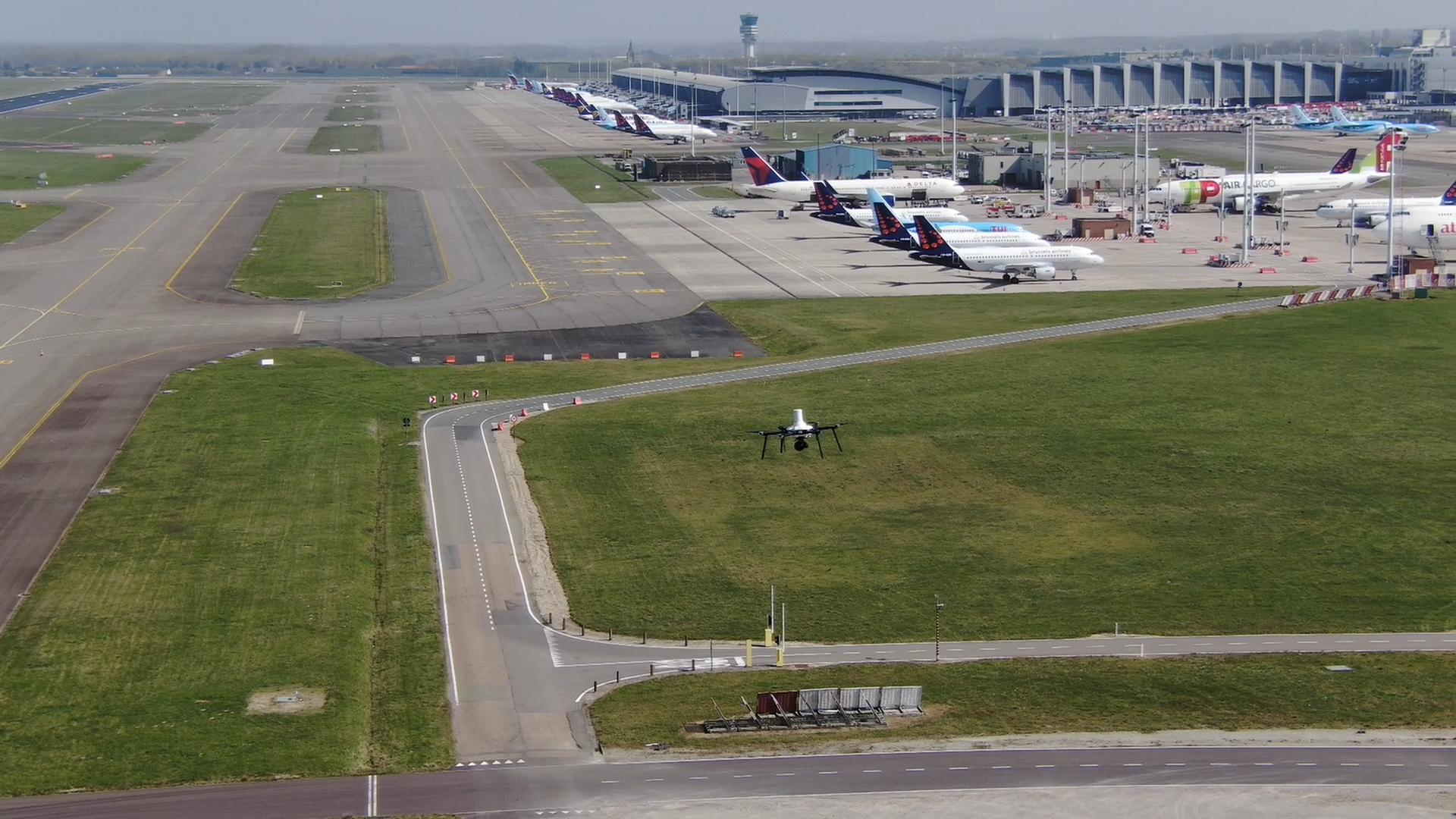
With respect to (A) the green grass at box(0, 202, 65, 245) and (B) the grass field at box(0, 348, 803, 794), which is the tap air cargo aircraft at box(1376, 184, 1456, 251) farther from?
(A) the green grass at box(0, 202, 65, 245)

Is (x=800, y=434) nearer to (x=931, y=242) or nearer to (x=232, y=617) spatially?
(x=232, y=617)

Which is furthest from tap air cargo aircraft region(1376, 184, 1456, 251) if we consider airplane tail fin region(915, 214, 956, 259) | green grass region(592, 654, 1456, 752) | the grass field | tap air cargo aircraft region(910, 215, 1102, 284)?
the grass field

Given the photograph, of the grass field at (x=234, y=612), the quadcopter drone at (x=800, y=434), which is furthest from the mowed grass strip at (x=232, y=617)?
the quadcopter drone at (x=800, y=434)

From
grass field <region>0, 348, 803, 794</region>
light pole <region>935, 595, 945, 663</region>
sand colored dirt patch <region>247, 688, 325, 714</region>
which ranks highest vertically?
grass field <region>0, 348, 803, 794</region>

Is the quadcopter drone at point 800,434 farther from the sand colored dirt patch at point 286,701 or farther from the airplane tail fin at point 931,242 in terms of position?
the airplane tail fin at point 931,242

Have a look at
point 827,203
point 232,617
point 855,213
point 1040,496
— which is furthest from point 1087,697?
point 827,203

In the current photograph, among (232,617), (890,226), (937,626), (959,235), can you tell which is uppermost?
(890,226)

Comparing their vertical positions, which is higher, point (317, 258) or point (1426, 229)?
point (1426, 229)
